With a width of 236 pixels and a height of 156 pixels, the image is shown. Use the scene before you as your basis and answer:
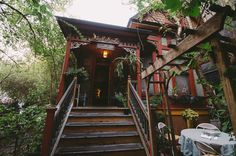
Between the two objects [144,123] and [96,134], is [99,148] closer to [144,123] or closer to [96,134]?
[96,134]

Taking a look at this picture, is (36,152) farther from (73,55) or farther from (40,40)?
(73,55)

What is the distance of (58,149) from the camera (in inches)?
119

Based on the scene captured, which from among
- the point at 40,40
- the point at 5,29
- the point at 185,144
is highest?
the point at 5,29

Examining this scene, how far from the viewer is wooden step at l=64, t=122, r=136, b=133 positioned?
12.2 feet

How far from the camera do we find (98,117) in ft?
14.1

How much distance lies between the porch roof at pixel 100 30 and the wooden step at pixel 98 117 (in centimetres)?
327

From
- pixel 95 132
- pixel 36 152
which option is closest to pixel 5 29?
pixel 36 152

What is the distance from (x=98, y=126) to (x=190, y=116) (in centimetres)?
486

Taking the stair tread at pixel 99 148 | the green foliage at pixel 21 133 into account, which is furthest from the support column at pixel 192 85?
the green foliage at pixel 21 133

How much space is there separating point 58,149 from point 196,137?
3.54 metres

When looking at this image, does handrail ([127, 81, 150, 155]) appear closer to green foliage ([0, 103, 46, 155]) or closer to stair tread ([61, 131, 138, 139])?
stair tread ([61, 131, 138, 139])

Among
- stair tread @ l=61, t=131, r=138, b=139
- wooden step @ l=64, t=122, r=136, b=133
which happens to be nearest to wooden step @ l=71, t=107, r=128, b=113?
wooden step @ l=64, t=122, r=136, b=133

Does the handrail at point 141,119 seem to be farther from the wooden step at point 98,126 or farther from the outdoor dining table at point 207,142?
the outdoor dining table at point 207,142

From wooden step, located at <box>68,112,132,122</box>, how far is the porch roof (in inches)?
129
